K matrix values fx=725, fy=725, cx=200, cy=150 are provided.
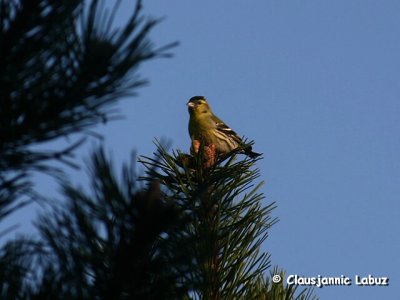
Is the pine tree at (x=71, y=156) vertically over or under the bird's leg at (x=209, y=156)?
under

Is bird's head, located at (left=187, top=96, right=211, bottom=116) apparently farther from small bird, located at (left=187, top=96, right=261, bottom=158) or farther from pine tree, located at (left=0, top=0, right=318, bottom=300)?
pine tree, located at (left=0, top=0, right=318, bottom=300)

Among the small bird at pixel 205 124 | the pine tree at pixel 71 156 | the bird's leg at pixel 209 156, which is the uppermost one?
the small bird at pixel 205 124

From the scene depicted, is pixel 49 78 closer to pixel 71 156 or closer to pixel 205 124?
pixel 71 156

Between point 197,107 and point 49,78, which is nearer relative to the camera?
point 49,78

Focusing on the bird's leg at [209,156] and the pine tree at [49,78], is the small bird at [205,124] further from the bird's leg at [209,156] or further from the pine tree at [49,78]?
the pine tree at [49,78]

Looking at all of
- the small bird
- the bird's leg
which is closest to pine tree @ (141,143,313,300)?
the bird's leg

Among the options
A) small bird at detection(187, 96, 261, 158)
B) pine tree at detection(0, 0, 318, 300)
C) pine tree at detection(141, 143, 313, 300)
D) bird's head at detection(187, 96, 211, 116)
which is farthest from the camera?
bird's head at detection(187, 96, 211, 116)

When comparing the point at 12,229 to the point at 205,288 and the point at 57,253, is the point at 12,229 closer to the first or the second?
the point at 57,253

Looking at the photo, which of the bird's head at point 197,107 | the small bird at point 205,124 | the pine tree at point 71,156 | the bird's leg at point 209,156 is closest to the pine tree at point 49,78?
the pine tree at point 71,156

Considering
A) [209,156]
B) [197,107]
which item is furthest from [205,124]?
[209,156]

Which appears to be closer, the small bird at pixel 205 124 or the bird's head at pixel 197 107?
the small bird at pixel 205 124

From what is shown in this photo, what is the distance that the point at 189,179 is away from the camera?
14.7 feet

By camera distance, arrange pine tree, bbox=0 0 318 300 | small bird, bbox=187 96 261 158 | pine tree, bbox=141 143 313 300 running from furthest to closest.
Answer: small bird, bbox=187 96 261 158 < pine tree, bbox=141 143 313 300 < pine tree, bbox=0 0 318 300

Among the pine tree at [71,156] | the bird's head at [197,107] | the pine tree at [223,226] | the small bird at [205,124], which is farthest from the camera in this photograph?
the bird's head at [197,107]
